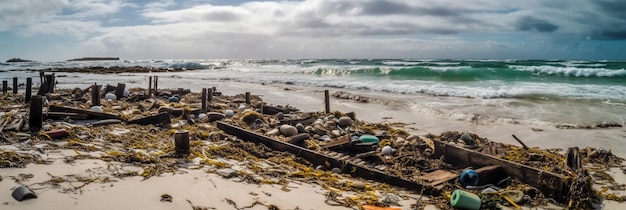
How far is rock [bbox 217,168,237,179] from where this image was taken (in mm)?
5540

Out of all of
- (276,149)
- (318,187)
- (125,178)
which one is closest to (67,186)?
(125,178)

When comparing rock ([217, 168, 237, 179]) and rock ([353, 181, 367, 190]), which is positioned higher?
rock ([217, 168, 237, 179])

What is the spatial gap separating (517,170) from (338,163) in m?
2.68

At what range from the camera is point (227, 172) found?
18.7 feet

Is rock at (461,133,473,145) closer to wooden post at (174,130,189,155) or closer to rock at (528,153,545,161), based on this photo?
rock at (528,153,545,161)

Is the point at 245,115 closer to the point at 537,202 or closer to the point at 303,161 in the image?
the point at 303,161

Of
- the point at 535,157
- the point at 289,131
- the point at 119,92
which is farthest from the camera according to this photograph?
the point at 119,92

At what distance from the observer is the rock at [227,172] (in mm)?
5540

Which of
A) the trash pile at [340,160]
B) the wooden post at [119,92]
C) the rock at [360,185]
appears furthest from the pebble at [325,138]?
the wooden post at [119,92]

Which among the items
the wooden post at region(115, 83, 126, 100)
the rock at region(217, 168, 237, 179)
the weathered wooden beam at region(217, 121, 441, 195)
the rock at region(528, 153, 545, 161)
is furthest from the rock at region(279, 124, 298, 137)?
the wooden post at region(115, 83, 126, 100)

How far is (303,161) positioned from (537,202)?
11.6 ft

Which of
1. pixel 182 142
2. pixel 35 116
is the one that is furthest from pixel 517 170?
pixel 35 116

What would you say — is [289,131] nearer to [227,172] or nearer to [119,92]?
[227,172]

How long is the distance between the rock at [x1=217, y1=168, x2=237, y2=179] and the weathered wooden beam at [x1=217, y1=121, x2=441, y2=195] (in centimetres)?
150
